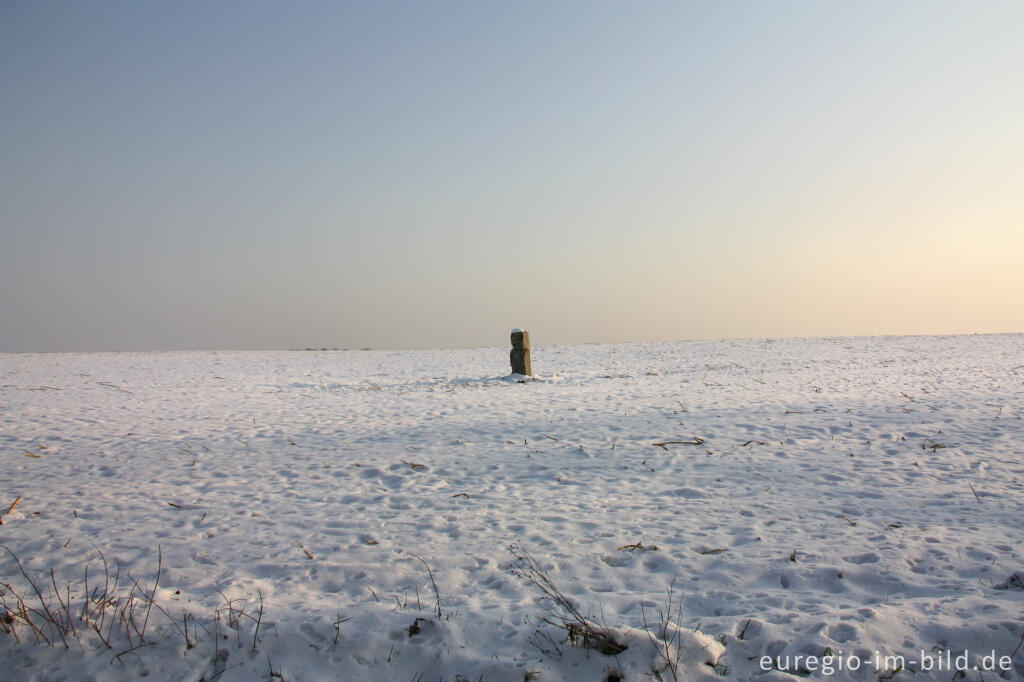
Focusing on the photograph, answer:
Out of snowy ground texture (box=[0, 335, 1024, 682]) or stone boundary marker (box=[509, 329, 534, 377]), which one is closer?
snowy ground texture (box=[0, 335, 1024, 682])

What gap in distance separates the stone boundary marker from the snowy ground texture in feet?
13.8

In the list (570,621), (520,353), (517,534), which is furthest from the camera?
(520,353)

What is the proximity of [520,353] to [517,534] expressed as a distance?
1179cm

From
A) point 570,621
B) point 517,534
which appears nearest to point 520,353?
point 517,534

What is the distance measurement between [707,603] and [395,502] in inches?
148

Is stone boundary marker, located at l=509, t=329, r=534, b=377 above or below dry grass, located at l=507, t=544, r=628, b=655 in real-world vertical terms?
above

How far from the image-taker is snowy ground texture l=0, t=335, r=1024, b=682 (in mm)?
3078

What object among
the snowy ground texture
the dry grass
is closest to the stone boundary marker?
the snowy ground texture

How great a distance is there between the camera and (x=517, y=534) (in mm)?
5141

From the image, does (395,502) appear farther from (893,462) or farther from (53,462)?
(893,462)

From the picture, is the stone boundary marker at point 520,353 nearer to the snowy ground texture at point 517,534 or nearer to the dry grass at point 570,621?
the snowy ground texture at point 517,534

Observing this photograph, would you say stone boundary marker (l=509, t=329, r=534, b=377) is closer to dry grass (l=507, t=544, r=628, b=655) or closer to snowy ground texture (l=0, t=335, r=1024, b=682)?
snowy ground texture (l=0, t=335, r=1024, b=682)

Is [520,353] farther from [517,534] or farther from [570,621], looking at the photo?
[570,621]

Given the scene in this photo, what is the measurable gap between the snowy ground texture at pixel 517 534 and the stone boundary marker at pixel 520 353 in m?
4.21
